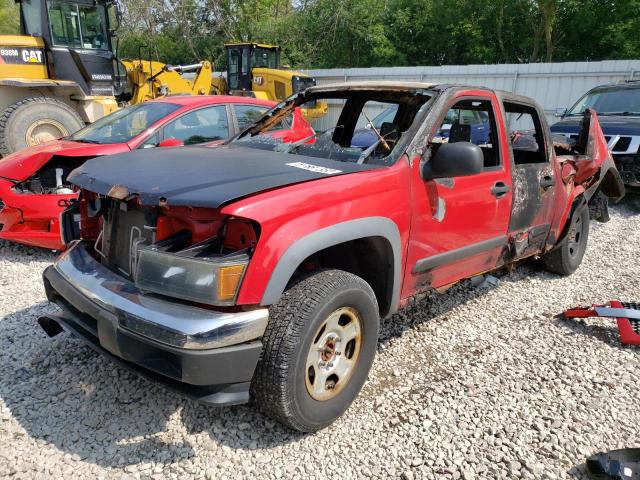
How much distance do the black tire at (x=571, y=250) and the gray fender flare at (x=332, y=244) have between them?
8.83 ft

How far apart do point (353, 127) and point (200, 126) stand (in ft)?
7.69

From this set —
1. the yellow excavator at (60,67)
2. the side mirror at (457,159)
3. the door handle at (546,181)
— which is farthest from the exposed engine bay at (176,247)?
the yellow excavator at (60,67)

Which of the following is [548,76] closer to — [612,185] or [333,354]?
[612,185]

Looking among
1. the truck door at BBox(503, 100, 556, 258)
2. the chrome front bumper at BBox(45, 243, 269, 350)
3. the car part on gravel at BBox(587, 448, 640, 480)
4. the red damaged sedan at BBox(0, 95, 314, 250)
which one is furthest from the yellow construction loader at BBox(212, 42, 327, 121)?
the car part on gravel at BBox(587, 448, 640, 480)

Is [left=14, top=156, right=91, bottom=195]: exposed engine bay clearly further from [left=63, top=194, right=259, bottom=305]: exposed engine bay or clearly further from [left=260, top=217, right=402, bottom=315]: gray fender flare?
[left=260, top=217, right=402, bottom=315]: gray fender flare

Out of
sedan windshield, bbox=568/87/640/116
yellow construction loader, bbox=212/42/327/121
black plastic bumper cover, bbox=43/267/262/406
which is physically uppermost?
yellow construction loader, bbox=212/42/327/121

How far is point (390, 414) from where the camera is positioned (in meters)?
2.85

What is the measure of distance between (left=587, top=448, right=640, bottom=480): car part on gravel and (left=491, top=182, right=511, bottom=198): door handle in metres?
1.78

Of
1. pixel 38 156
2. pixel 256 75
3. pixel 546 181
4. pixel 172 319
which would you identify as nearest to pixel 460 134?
pixel 546 181

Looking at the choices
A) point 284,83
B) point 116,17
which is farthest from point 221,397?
point 284,83

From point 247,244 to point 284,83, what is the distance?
548 inches

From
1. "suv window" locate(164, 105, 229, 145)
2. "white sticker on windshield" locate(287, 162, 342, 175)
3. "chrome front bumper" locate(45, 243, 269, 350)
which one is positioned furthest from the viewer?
"suv window" locate(164, 105, 229, 145)

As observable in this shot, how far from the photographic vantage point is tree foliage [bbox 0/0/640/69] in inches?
899

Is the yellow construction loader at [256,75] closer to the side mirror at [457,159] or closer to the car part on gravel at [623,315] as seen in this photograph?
the car part on gravel at [623,315]
